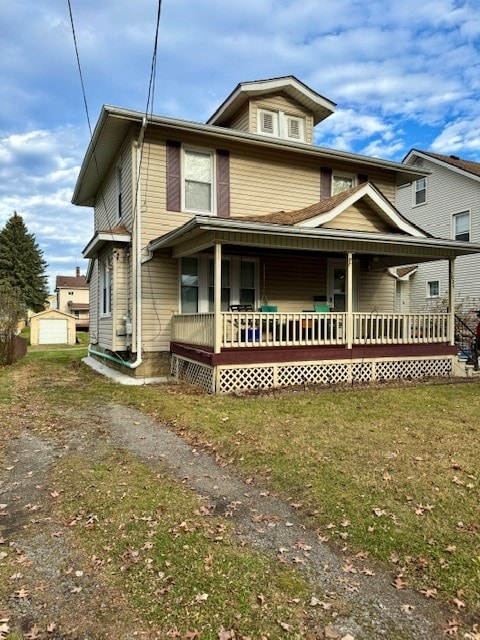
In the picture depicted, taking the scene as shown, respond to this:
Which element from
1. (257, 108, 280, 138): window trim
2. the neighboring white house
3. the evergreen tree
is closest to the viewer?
(257, 108, 280, 138): window trim

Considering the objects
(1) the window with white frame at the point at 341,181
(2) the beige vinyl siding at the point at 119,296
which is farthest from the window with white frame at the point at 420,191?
(2) the beige vinyl siding at the point at 119,296

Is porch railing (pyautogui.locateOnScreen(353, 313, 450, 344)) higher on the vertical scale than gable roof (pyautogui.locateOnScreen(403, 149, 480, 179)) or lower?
lower

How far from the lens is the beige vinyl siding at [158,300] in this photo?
1141 centimetres

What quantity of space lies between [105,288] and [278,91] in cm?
796

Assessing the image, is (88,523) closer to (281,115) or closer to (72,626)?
(72,626)

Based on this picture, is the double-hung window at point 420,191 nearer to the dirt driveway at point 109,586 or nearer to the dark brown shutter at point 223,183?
the dark brown shutter at point 223,183

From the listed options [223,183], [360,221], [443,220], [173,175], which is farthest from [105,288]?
[443,220]

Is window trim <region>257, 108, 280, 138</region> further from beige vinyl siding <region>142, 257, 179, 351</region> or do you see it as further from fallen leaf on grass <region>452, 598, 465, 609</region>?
fallen leaf on grass <region>452, 598, 465, 609</region>

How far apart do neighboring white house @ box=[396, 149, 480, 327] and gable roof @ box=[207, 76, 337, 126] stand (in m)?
7.95

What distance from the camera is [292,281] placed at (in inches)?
520

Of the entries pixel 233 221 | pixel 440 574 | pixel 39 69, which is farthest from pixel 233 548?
pixel 39 69

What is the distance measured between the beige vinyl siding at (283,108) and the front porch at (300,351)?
656cm

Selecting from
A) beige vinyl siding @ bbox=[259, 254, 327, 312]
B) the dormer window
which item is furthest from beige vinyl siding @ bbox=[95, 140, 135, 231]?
the dormer window

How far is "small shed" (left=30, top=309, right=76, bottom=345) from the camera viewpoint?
30.4m
